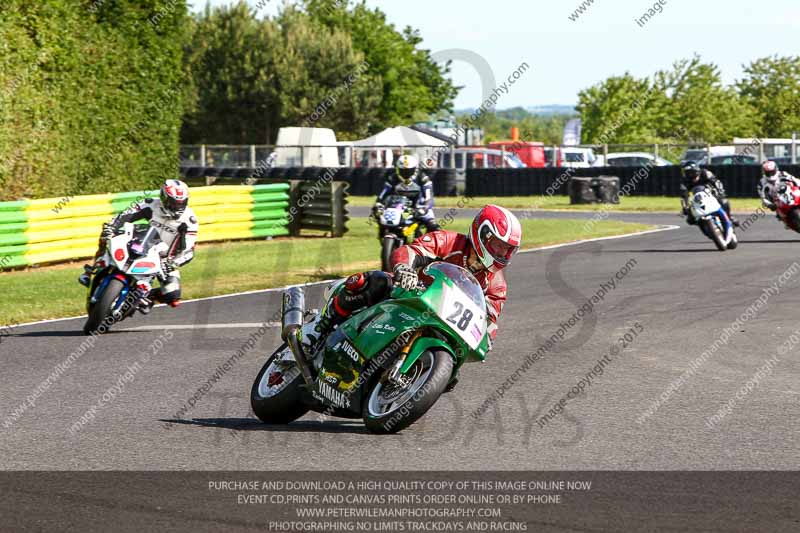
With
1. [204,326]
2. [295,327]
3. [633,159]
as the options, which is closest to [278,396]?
[295,327]

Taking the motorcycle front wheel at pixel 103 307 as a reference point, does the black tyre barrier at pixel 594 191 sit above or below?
above

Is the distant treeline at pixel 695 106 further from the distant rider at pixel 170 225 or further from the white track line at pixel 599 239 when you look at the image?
the distant rider at pixel 170 225

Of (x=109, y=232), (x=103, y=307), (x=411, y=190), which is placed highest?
(x=411, y=190)

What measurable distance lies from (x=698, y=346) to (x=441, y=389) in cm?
490

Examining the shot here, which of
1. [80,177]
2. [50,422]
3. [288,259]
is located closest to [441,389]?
[50,422]

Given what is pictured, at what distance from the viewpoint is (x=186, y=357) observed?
10.6 metres

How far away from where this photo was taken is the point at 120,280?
12.0 m

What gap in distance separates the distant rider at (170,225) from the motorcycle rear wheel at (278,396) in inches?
195

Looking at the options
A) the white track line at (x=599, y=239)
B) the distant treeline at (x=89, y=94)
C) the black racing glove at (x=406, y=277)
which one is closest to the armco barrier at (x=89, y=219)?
the distant treeline at (x=89, y=94)

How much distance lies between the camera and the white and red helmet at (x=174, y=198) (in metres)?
12.5

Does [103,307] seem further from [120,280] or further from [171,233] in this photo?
[171,233]

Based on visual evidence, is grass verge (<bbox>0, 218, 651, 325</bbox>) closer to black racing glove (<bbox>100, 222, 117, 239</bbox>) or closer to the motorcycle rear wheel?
black racing glove (<bbox>100, 222, 117, 239</bbox>)

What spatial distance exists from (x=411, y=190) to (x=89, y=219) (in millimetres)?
7029

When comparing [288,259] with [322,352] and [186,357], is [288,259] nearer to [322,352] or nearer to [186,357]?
[186,357]
